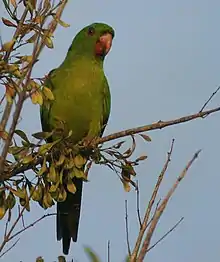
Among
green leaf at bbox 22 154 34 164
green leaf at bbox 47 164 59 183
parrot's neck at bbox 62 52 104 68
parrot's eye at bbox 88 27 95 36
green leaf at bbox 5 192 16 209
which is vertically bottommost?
green leaf at bbox 5 192 16 209

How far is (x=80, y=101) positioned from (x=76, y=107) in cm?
5

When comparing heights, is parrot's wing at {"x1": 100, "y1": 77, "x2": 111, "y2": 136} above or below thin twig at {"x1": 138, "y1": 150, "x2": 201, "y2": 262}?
above

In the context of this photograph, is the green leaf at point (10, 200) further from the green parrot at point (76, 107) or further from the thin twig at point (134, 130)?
the green parrot at point (76, 107)

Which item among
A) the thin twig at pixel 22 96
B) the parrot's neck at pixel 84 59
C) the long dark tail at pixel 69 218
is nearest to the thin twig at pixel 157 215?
the thin twig at pixel 22 96

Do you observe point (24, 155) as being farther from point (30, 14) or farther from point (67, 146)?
point (30, 14)

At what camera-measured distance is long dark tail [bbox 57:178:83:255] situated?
12.4ft

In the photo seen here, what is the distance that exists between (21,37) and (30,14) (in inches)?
4.4

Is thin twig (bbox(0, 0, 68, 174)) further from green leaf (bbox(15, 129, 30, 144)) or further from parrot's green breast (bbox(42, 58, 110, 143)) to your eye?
parrot's green breast (bbox(42, 58, 110, 143))

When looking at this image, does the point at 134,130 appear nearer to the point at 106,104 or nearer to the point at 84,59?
the point at 106,104

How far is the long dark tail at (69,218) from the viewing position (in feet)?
12.4

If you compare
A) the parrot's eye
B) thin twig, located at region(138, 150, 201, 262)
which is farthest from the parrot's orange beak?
thin twig, located at region(138, 150, 201, 262)

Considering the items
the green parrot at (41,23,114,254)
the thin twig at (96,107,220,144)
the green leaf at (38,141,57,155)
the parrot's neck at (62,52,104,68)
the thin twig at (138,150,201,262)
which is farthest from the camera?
the parrot's neck at (62,52,104,68)

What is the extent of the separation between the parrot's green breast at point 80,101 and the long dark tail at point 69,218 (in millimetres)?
349

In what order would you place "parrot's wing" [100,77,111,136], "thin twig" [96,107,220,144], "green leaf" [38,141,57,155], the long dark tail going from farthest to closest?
"parrot's wing" [100,77,111,136], the long dark tail, "green leaf" [38,141,57,155], "thin twig" [96,107,220,144]
